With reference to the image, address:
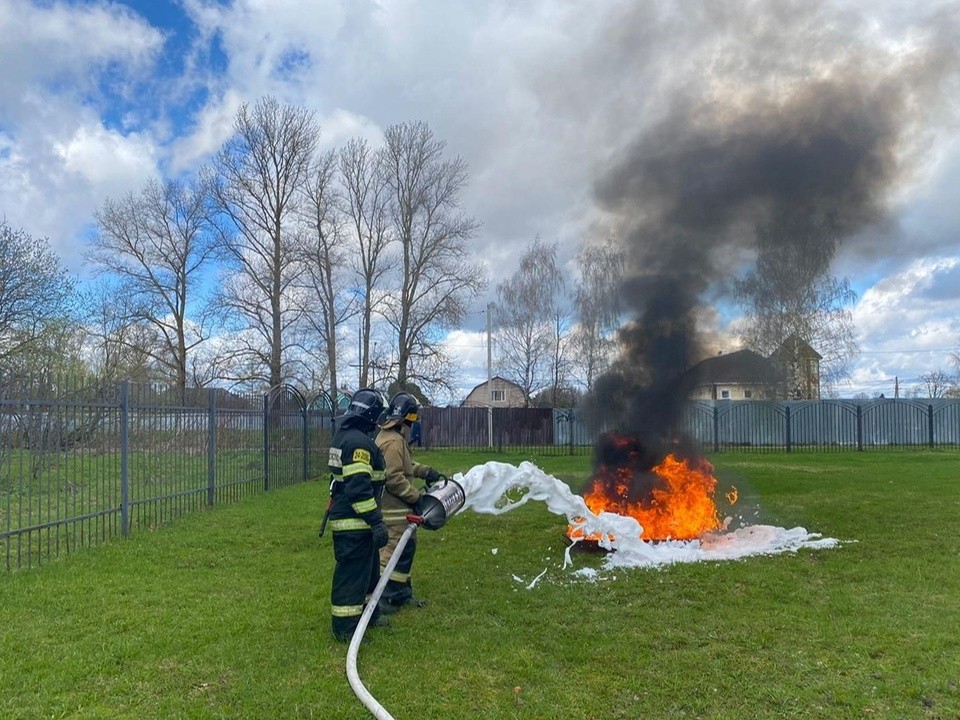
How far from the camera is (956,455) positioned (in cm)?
2223

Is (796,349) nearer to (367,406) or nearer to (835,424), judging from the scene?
(835,424)

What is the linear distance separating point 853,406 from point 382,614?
24.4 meters

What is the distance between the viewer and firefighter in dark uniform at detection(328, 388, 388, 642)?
197 inches

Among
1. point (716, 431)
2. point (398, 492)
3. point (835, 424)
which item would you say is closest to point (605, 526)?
point (398, 492)

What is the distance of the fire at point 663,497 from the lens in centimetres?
873

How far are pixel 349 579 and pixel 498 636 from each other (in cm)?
116

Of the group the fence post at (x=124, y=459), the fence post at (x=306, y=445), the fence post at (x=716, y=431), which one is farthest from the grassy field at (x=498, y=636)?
the fence post at (x=716, y=431)

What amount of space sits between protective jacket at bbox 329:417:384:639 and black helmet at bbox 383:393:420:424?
0.93m

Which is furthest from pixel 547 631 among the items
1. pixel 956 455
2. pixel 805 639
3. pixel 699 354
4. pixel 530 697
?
pixel 956 455

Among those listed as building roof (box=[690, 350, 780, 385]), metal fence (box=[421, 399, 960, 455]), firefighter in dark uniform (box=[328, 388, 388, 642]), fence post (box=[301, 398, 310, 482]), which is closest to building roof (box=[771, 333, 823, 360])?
building roof (box=[690, 350, 780, 385])

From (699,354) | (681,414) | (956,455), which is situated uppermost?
(699,354)

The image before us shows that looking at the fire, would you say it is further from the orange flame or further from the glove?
the glove

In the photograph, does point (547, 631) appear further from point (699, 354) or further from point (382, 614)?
point (699, 354)

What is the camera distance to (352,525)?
512 centimetres
